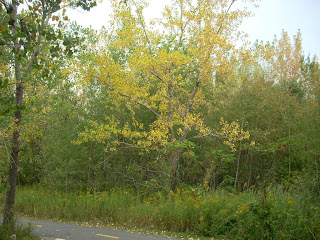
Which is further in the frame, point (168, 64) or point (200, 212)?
point (168, 64)

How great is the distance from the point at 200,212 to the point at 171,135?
5.38 m

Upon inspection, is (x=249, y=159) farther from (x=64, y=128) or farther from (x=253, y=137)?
(x=64, y=128)

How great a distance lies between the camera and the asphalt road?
978 centimetres

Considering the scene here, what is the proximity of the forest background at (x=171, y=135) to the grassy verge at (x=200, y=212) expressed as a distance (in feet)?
0.13

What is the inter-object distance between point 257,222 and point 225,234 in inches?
78.4

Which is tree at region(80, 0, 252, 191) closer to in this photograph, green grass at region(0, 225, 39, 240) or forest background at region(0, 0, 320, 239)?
forest background at region(0, 0, 320, 239)

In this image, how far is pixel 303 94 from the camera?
2444 cm

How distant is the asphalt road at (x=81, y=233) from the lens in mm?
9781

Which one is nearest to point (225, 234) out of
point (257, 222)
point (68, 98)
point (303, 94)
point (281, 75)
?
point (257, 222)

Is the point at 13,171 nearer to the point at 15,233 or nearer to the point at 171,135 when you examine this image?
the point at 15,233

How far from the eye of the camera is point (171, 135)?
15.5 meters

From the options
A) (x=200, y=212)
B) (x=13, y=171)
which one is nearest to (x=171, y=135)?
(x=200, y=212)

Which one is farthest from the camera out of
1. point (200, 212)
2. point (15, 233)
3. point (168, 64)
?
point (168, 64)

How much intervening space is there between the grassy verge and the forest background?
1.6 inches
